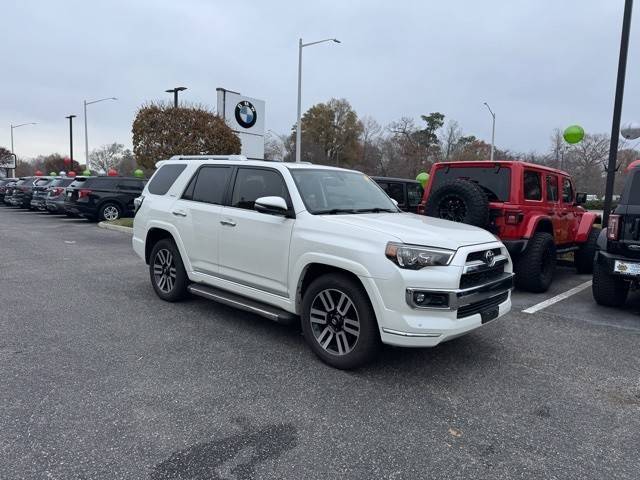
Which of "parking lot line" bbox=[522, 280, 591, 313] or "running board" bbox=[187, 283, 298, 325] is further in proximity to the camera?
"parking lot line" bbox=[522, 280, 591, 313]

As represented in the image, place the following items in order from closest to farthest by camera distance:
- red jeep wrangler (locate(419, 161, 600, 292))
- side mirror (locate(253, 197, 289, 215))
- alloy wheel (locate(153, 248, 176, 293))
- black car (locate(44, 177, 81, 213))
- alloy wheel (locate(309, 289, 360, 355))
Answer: alloy wheel (locate(309, 289, 360, 355)) < side mirror (locate(253, 197, 289, 215)) < alloy wheel (locate(153, 248, 176, 293)) < red jeep wrangler (locate(419, 161, 600, 292)) < black car (locate(44, 177, 81, 213))

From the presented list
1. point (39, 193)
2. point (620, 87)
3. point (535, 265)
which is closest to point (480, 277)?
point (535, 265)

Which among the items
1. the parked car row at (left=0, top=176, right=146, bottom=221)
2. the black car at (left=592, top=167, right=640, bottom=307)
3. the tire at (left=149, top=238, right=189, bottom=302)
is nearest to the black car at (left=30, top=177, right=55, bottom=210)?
the parked car row at (left=0, top=176, right=146, bottom=221)

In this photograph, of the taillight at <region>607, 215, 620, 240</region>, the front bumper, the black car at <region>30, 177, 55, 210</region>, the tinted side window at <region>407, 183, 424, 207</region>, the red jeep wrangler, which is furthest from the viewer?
the black car at <region>30, 177, 55, 210</region>

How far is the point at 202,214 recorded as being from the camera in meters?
5.45

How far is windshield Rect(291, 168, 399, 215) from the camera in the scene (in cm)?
464

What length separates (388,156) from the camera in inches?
2069

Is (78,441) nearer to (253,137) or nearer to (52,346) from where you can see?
(52,346)

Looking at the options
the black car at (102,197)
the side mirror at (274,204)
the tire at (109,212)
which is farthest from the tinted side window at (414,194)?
the tire at (109,212)

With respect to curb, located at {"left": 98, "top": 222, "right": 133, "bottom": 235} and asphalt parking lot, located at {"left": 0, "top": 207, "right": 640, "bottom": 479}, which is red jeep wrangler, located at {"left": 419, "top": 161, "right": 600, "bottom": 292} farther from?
curb, located at {"left": 98, "top": 222, "right": 133, "bottom": 235}

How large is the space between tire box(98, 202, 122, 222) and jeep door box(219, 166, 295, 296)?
1409 centimetres

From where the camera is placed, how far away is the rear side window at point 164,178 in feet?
20.1

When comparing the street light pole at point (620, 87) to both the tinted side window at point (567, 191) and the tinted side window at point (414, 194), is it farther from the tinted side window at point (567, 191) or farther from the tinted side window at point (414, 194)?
the tinted side window at point (414, 194)

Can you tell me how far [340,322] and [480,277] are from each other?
4.20 ft
